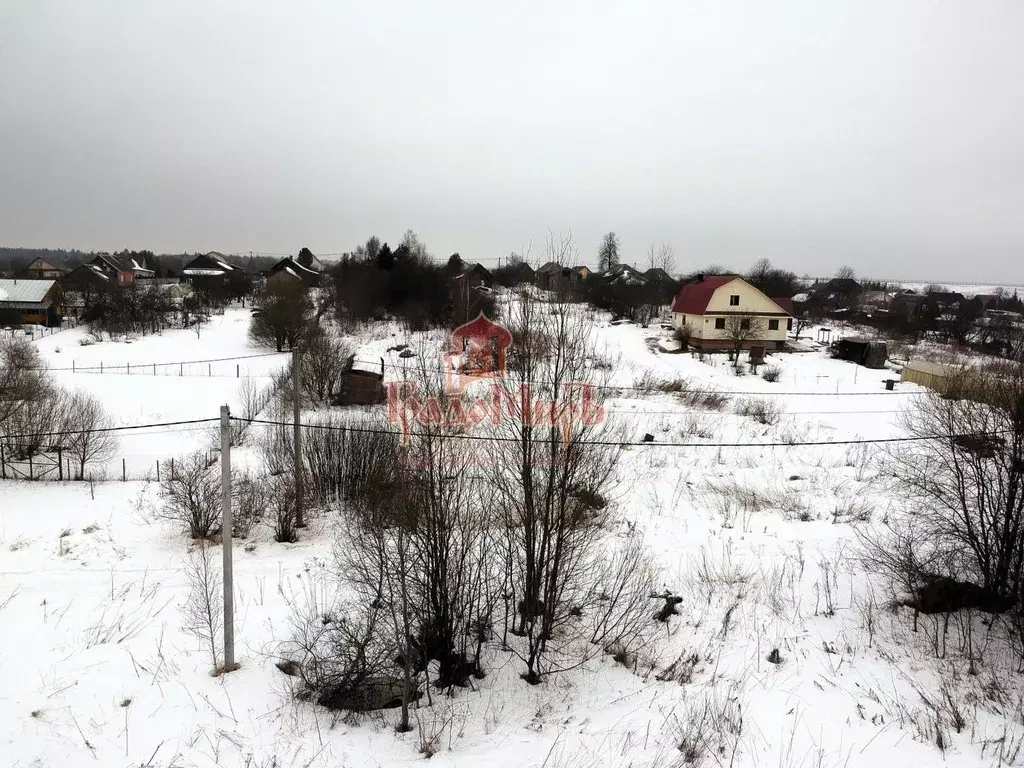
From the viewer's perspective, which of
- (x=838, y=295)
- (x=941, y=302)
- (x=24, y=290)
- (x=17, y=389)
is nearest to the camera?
(x=17, y=389)

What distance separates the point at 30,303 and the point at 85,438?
3550cm

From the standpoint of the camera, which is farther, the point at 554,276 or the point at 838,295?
the point at 838,295

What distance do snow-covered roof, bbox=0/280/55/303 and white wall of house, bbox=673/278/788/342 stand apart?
48.9 meters

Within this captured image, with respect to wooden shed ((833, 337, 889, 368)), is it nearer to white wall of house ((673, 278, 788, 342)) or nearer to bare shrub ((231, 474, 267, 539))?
white wall of house ((673, 278, 788, 342))

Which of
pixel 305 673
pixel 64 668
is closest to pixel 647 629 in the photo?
pixel 305 673

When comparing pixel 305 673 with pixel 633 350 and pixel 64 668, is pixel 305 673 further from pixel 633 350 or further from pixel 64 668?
pixel 633 350

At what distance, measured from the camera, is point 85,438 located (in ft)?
58.9

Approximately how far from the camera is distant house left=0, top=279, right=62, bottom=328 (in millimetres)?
42781

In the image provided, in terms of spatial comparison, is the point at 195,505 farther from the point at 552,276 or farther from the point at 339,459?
the point at 552,276

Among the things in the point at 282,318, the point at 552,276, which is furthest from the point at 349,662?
the point at 282,318

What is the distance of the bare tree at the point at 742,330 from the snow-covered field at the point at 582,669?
18.3 meters

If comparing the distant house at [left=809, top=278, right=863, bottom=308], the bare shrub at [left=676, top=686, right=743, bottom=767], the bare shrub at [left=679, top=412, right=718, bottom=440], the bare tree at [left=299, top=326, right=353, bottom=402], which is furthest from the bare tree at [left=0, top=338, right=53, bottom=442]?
the distant house at [left=809, top=278, right=863, bottom=308]

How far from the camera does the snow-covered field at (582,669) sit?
21.7 feet

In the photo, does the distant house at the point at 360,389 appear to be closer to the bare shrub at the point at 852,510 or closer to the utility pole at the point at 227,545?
the utility pole at the point at 227,545
